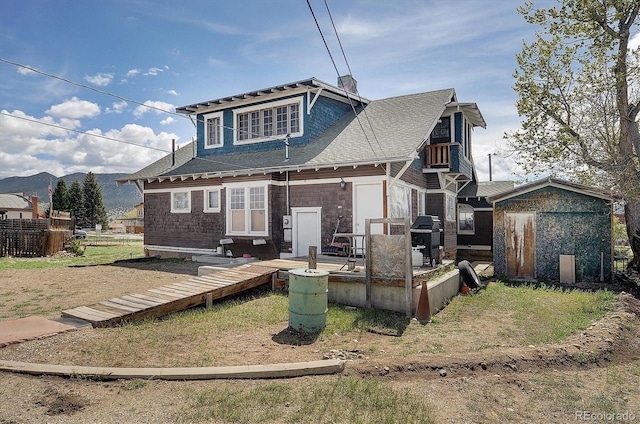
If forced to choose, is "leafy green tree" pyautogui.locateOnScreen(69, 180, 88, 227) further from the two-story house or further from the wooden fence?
the two-story house

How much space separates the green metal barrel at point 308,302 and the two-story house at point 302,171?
6.29 m

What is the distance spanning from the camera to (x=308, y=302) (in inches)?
281

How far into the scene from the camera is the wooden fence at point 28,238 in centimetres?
1984

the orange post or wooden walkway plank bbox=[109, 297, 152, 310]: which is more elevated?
wooden walkway plank bbox=[109, 297, 152, 310]

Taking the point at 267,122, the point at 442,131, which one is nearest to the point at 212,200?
the point at 267,122

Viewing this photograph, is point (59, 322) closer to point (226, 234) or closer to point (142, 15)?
point (142, 15)

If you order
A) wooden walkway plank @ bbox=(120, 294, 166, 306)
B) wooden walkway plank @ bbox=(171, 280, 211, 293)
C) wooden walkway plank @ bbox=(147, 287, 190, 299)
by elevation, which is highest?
wooden walkway plank @ bbox=(171, 280, 211, 293)

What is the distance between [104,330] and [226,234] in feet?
32.3

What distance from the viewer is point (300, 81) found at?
629 inches

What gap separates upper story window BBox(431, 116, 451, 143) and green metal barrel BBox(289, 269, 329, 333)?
13.0 metres

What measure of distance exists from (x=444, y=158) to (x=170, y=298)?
12544 mm

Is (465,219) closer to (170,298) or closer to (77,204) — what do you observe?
(170,298)

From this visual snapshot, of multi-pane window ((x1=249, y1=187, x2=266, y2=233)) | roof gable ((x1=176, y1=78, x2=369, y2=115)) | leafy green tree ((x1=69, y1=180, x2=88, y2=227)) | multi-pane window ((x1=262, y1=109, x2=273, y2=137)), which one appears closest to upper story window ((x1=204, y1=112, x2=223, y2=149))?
roof gable ((x1=176, y1=78, x2=369, y2=115))

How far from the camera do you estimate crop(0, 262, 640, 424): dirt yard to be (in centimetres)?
418
